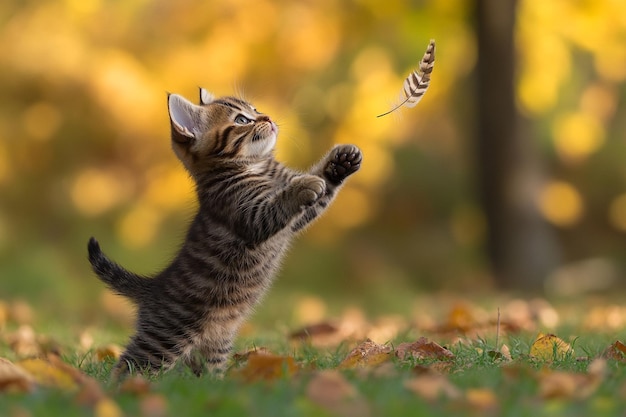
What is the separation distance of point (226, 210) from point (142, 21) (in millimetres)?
8483

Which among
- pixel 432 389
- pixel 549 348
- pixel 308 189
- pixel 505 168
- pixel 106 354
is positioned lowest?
pixel 106 354

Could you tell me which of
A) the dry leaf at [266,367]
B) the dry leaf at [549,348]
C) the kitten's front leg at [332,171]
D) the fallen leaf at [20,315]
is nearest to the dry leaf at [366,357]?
the dry leaf at [266,367]

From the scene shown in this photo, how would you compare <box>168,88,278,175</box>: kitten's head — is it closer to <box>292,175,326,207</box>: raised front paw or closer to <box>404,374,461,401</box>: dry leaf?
<box>292,175,326,207</box>: raised front paw

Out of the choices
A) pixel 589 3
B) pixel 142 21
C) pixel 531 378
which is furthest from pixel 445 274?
pixel 531 378

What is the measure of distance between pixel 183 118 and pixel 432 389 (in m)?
1.98

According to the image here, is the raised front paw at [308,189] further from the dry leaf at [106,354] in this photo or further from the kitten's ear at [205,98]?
the dry leaf at [106,354]

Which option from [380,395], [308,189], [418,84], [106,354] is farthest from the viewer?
[106,354]

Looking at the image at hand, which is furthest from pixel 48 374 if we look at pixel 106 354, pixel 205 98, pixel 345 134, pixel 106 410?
pixel 345 134

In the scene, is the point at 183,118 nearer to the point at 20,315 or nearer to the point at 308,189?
the point at 308,189

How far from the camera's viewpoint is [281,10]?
11.2 metres

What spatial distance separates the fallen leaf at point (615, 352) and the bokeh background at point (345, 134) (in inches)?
210

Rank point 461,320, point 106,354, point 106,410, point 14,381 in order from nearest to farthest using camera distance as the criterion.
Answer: point 106,410 → point 14,381 → point 106,354 → point 461,320

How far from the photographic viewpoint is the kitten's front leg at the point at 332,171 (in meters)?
4.22

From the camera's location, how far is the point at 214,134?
167 inches
